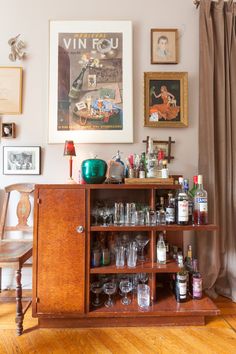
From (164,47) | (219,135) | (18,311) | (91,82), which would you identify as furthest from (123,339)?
(164,47)

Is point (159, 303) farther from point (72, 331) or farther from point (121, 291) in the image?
point (72, 331)

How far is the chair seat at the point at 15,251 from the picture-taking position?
144 cm

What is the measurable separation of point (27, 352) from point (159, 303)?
32.6 inches

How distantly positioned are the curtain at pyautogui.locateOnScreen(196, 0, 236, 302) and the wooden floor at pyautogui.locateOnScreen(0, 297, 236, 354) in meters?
0.41

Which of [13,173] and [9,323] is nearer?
[9,323]

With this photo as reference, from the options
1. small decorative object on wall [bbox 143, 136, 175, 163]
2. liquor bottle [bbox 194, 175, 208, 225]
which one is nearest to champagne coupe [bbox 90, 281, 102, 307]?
liquor bottle [bbox 194, 175, 208, 225]

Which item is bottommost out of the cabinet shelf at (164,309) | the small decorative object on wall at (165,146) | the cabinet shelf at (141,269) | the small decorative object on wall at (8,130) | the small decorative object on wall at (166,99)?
the cabinet shelf at (164,309)

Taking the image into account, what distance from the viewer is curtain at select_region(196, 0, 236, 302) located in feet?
6.03

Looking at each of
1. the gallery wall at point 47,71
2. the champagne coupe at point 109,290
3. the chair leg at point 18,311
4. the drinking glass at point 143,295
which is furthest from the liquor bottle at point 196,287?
the chair leg at point 18,311

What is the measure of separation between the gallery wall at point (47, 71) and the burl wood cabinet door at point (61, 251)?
49 centimetres

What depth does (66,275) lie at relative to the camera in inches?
58.7

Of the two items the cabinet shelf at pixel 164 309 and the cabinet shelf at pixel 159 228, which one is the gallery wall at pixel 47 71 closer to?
the cabinet shelf at pixel 159 228

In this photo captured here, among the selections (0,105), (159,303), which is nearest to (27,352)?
(159,303)

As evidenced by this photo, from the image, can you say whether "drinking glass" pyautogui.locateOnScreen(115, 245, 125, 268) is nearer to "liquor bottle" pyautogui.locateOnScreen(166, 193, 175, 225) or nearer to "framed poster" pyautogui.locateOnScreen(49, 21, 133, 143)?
"liquor bottle" pyautogui.locateOnScreen(166, 193, 175, 225)
